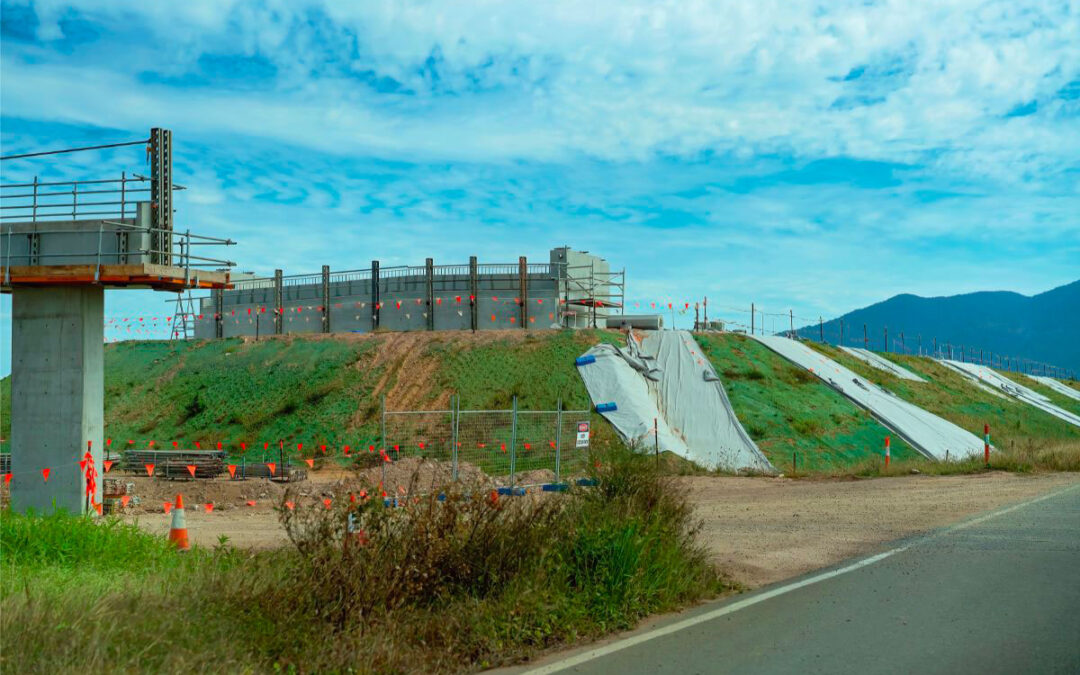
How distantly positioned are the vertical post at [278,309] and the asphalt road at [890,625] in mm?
38514

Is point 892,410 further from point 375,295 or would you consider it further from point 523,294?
point 375,295

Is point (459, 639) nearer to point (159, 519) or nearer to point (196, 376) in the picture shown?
point (159, 519)

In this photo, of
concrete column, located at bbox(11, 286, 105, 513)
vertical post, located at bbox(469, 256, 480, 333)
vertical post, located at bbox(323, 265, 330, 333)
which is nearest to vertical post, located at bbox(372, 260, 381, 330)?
vertical post, located at bbox(323, 265, 330, 333)

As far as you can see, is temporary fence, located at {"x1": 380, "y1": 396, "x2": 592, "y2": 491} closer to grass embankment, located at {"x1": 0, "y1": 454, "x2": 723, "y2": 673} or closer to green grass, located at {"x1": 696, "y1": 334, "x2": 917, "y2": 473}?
green grass, located at {"x1": 696, "y1": 334, "x2": 917, "y2": 473}

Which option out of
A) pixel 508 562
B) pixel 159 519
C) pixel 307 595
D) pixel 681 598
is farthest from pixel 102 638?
pixel 159 519

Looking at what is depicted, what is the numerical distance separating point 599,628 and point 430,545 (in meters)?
1.53

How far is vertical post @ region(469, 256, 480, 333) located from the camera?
131 feet

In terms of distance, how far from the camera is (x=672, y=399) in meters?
31.4

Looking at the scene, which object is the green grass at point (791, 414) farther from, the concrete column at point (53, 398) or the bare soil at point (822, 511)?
the concrete column at point (53, 398)

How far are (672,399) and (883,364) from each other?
19965mm

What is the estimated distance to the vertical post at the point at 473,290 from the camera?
1570 inches

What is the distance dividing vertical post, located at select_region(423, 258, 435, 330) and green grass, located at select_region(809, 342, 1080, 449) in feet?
58.7

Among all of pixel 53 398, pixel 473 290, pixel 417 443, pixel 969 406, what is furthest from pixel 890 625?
pixel 969 406

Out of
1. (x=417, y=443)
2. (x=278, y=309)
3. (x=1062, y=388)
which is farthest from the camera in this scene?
(x=1062, y=388)
